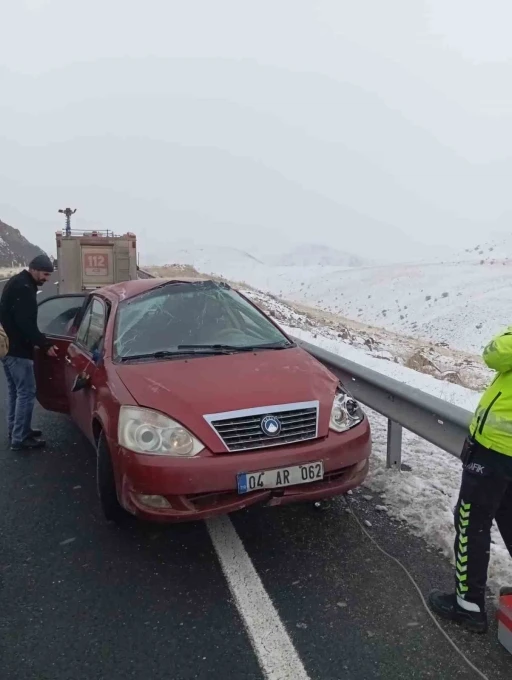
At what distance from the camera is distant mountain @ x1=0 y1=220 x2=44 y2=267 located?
67125 millimetres

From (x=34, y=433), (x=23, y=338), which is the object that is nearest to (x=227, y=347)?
(x=23, y=338)

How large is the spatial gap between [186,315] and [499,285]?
80.4 feet

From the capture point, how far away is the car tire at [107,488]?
3838mm

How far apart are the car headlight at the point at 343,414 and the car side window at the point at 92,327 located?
197 cm

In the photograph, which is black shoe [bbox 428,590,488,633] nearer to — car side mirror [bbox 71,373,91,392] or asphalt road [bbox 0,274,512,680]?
asphalt road [bbox 0,274,512,680]

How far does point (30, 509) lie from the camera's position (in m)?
4.33

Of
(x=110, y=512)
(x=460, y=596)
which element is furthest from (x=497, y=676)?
(x=110, y=512)

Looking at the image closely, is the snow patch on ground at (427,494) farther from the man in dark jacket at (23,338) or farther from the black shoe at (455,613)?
the man in dark jacket at (23,338)

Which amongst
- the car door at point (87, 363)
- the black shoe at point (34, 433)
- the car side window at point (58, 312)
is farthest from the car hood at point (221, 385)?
the car side window at point (58, 312)

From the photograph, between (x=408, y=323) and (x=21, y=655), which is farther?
(x=408, y=323)

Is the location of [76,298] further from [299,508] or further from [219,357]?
[299,508]

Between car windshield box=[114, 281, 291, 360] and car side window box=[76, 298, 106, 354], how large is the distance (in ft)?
0.71

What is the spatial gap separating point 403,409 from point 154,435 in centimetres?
192

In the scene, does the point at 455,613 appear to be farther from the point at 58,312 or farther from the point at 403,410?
the point at 58,312
